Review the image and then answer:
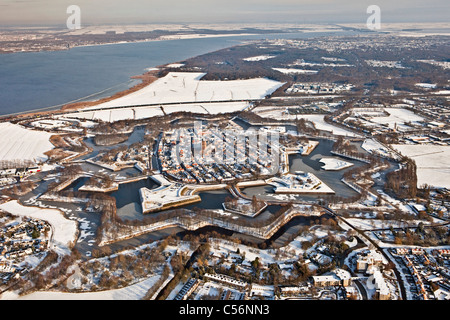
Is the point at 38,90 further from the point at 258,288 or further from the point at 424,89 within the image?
the point at 424,89

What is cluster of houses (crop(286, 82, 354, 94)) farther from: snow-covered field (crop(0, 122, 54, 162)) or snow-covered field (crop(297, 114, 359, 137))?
snow-covered field (crop(0, 122, 54, 162))

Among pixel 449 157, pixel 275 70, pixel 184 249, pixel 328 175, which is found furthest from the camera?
pixel 275 70

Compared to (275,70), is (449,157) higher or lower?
lower

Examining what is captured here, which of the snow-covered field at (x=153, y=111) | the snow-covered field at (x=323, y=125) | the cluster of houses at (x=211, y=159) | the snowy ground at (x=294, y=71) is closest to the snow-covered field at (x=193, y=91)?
the snow-covered field at (x=153, y=111)

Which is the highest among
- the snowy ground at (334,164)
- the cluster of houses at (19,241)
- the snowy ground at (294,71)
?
the snowy ground at (294,71)

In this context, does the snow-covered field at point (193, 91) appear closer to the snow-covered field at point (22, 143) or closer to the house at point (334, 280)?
the snow-covered field at point (22, 143)

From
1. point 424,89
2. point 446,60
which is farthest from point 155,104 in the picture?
point 446,60

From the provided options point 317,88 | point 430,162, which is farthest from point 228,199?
point 317,88
